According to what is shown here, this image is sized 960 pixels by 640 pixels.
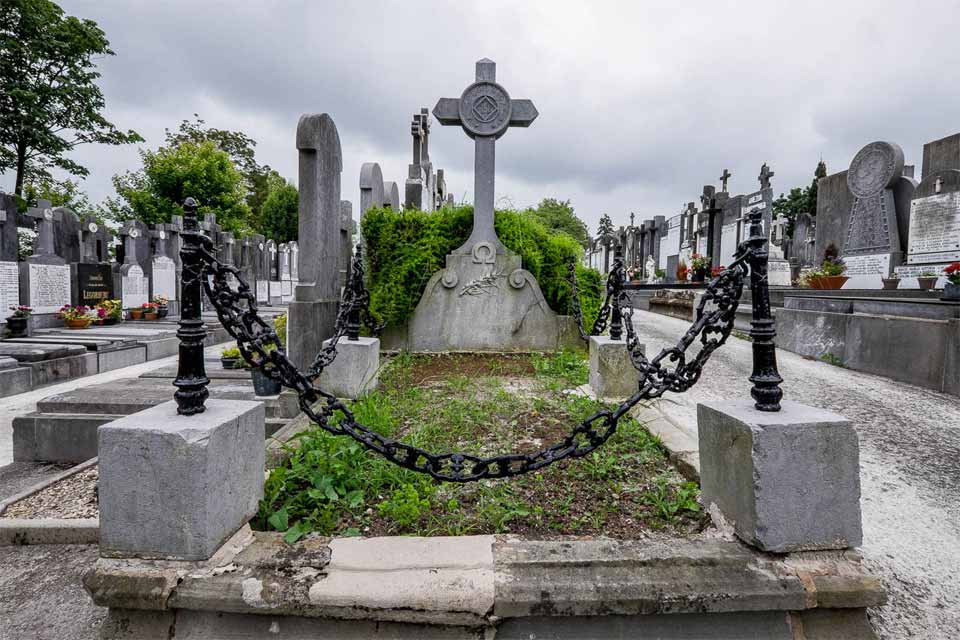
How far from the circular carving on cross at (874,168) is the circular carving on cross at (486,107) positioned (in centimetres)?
934

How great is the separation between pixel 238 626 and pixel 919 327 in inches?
252

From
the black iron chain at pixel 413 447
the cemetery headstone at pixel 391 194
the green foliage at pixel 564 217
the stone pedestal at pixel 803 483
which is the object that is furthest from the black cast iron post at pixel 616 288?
the green foliage at pixel 564 217

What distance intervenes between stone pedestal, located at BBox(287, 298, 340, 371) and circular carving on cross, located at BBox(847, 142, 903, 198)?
12.1 m

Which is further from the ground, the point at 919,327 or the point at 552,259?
the point at 552,259

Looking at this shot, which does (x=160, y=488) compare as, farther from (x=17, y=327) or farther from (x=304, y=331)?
(x=17, y=327)

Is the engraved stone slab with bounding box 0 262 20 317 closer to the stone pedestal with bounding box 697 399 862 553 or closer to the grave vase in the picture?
the stone pedestal with bounding box 697 399 862 553

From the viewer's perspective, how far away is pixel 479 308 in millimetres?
5871

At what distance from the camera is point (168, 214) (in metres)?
27.7

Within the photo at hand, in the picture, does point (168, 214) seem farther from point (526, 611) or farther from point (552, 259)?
point (526, 611)

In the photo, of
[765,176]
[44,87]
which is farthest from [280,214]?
[765,176]

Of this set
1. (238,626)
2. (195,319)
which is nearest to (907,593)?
(238,626)

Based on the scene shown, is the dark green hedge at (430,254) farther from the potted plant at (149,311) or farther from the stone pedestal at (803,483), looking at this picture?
the potted plant at (149,311)

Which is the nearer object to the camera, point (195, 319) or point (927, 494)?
point (195, 319)

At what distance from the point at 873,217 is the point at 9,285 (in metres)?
17.4
